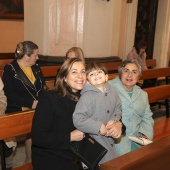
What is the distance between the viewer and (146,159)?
1438mm

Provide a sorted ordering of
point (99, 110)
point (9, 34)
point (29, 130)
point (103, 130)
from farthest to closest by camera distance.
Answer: point (9, 34)
point (29, 130)
point (99, 110)
point (103, 130)

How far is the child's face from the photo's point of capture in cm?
230

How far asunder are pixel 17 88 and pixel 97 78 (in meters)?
1.52

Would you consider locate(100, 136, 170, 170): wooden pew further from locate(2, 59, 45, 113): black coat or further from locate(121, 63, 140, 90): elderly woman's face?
locate(2, 59, 45, 113): black coat

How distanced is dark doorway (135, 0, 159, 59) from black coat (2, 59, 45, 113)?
6.54 meters

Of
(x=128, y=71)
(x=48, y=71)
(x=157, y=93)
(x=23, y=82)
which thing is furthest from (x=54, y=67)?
(x=128, y=71)

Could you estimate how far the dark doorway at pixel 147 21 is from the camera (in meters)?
9.05

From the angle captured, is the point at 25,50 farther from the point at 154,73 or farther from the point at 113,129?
the point at 154,73

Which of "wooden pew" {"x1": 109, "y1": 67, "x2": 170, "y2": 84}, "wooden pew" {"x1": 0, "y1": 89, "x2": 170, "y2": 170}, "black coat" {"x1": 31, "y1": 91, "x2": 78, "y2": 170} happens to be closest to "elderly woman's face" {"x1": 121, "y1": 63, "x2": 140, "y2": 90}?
"black coat" {"x1": 31, "y1": 91, "x2": 78, "y2": 170}

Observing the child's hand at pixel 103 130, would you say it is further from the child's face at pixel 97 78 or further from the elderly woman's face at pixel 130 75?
the elderly woman's face at pixel 130 75

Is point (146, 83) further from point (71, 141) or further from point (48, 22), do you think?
point (71, 141)

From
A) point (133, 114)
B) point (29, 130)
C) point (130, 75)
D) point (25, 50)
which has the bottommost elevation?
point (29, 130)

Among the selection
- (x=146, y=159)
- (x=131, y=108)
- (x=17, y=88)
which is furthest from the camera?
(x=17, y=88)

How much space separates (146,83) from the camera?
22.0 feet
